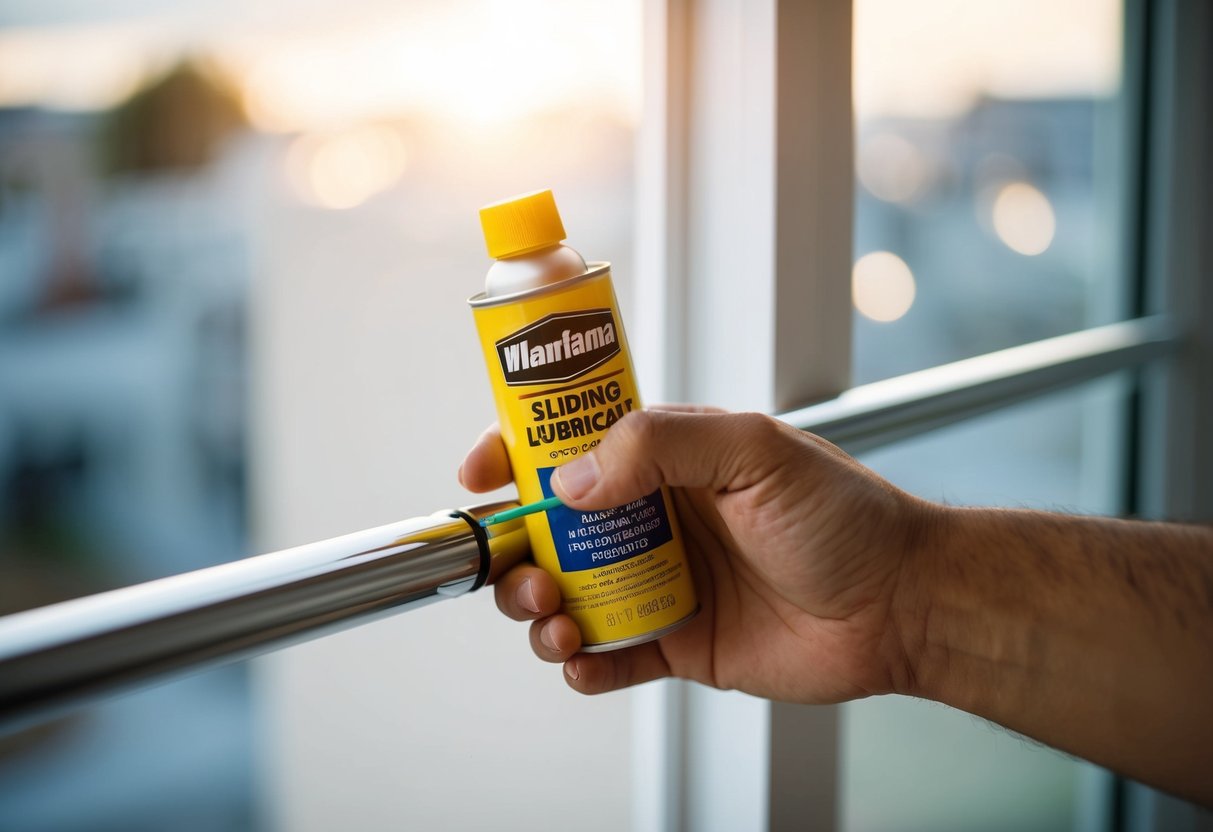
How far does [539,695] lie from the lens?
3.32 feet

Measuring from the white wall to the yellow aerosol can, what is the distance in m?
0.42

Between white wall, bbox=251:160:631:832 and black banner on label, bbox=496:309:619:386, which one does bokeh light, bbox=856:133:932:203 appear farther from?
black banner on label, bbox=496:309:619:386

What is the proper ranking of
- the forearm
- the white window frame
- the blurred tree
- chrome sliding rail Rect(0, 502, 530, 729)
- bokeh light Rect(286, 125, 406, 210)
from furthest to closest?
the blurred tree → bokeh light Rect(286, 125, 406, 210) → the white window frame → the forearm → chrome sliding rail Rect(0, 502, 530, 729)

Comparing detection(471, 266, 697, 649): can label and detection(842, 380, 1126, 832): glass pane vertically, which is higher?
detection(471, 266, 697, 649): can label

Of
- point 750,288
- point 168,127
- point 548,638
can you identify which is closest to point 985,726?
point 750,288

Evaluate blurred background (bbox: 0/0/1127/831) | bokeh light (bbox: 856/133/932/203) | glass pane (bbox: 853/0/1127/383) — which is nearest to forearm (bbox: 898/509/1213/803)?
blurred background (bbox: 0/0/1127/831)

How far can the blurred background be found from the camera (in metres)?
1.06

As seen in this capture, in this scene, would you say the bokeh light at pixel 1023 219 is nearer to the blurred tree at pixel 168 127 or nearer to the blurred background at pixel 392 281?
the blurred background at pixel 392 281

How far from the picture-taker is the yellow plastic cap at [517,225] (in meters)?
0.51

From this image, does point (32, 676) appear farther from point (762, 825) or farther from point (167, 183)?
point (167, 183)

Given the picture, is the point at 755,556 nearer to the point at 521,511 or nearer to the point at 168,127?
the point at 521,511

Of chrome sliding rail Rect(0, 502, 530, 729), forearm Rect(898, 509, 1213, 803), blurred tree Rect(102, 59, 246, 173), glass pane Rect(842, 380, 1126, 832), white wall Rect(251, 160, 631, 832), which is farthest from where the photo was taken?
blurred tree Rect(102, 59, 246, 173)

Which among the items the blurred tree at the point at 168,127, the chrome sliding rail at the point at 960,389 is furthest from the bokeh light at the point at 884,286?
the blurred tree at the point at 168,127

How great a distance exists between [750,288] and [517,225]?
33cm
